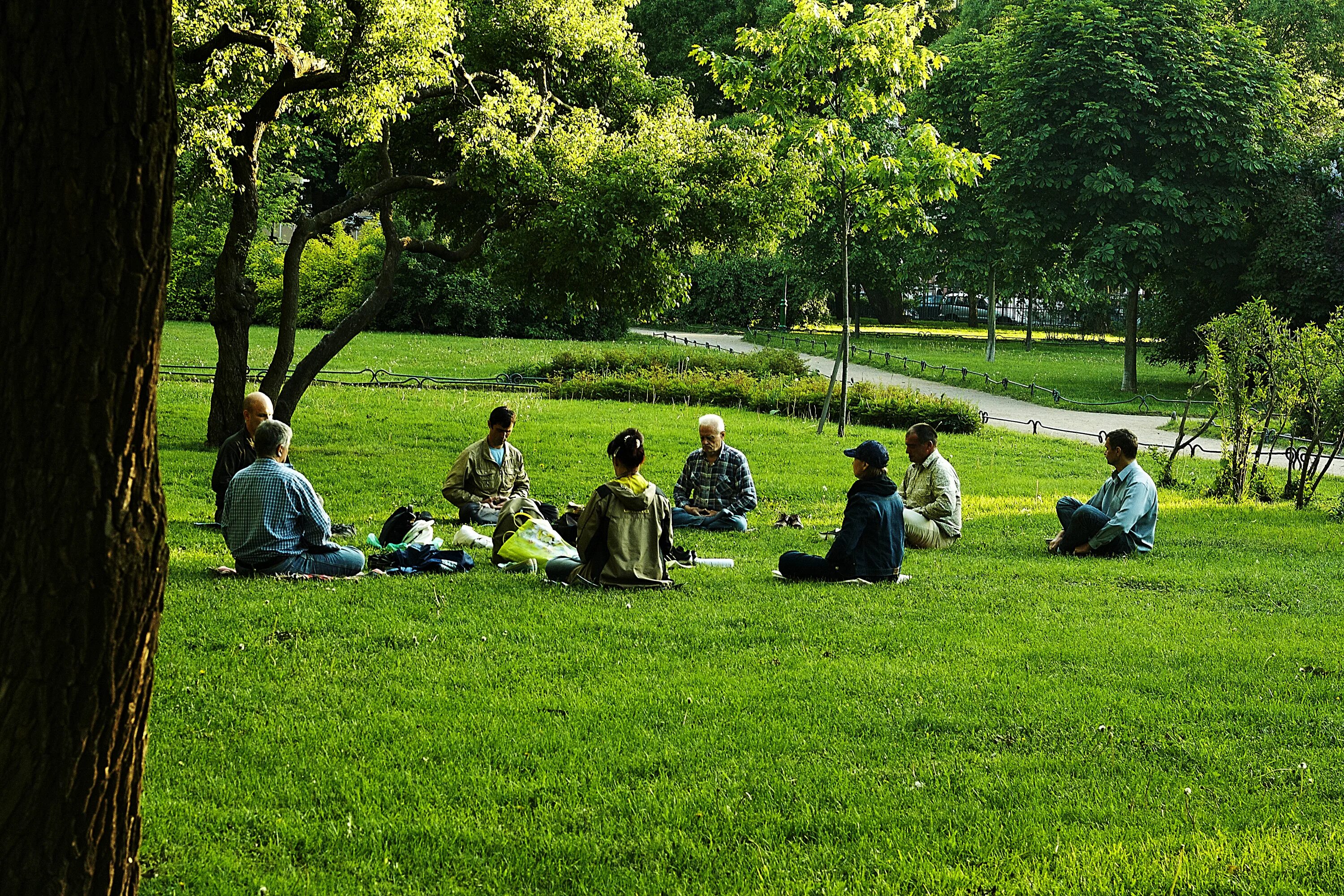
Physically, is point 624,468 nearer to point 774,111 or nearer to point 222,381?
point 222,381

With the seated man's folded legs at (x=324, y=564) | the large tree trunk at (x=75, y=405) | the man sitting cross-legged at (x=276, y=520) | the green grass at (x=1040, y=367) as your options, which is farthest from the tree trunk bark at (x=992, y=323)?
the large tree trunk at (x=75, y=405)

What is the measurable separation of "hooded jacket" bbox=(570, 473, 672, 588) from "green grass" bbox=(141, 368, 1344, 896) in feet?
0.84

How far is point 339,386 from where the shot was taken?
Result: 967 inches

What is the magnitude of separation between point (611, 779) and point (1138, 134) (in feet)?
103

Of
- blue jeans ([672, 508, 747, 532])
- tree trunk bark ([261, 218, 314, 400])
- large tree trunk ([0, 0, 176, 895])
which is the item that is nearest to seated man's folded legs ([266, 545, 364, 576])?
blue jeans ([672, 508, 747, 532])

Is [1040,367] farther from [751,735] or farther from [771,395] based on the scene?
[751,735]

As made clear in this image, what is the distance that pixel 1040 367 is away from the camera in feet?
125

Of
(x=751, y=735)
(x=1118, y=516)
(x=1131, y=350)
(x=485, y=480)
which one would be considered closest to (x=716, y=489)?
(x=485, y=480)

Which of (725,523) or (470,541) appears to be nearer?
(470,541)

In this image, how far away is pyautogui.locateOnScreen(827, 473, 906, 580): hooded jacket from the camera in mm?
8836

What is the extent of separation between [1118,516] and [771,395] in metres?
13.7

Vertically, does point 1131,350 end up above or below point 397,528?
above

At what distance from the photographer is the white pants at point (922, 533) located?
10.9m

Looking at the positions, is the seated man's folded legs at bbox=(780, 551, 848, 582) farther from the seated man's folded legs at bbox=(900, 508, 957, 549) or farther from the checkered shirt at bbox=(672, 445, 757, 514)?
the checkered shirt at bbox=(672, 445, 757, 514)
